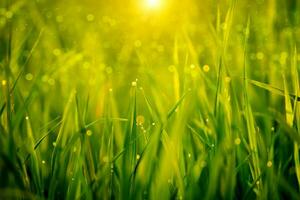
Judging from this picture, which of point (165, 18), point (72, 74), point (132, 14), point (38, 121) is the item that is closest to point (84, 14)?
point (132, 14)

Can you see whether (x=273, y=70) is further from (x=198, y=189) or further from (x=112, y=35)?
(x=112, y=35)

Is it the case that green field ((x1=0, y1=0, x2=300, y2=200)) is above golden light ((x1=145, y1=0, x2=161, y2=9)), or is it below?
below

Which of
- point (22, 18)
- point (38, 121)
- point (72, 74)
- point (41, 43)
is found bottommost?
point (38, 121)

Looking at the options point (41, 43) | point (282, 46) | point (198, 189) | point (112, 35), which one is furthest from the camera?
point (112, 35)

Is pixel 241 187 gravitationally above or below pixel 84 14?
below

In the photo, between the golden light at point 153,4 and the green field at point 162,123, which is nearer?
the green field at point 162,123

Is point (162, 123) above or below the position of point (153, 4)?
below

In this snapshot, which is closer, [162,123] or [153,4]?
[162,123]

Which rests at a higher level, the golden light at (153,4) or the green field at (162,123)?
the golden light at (153,4)
